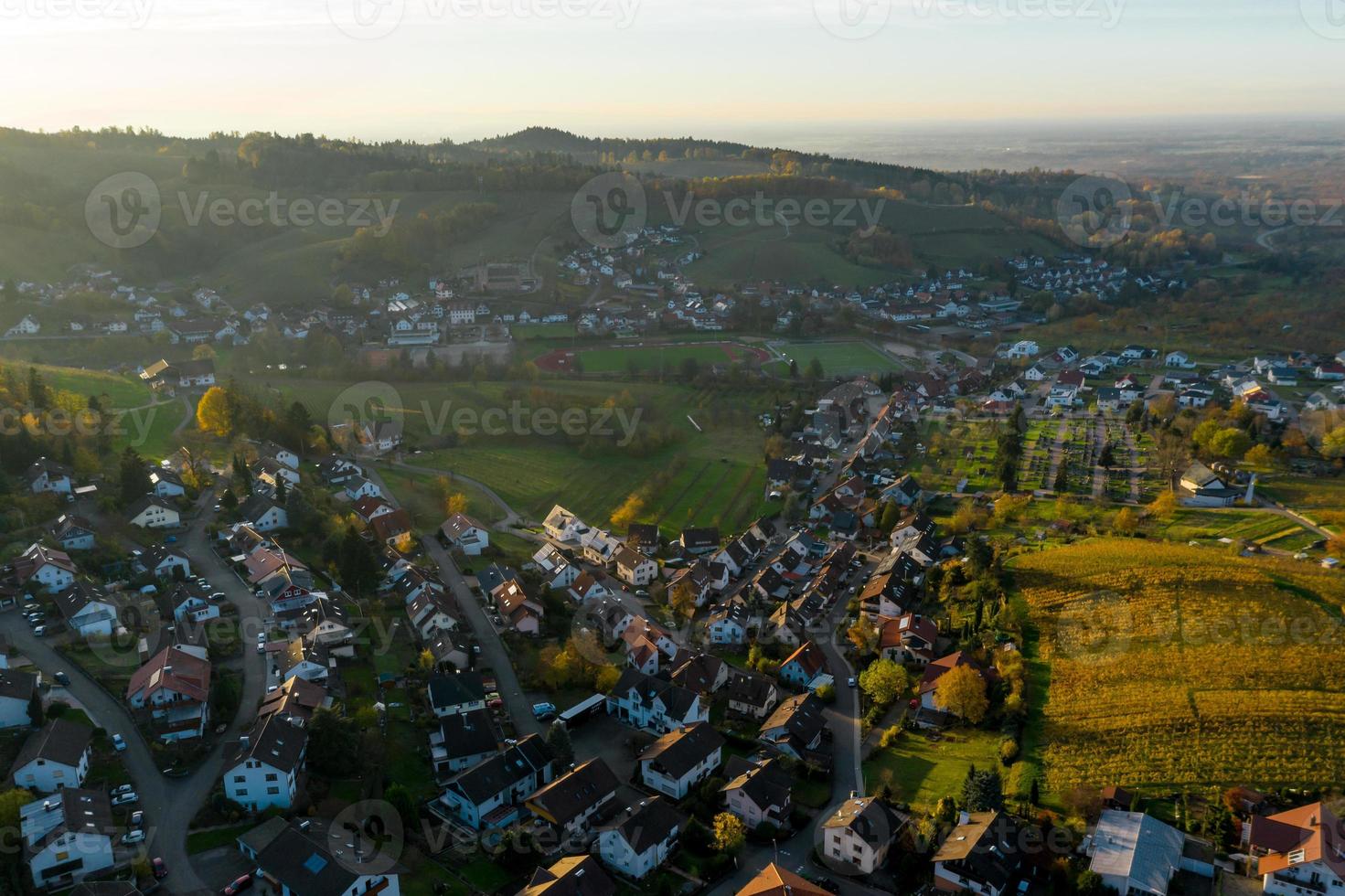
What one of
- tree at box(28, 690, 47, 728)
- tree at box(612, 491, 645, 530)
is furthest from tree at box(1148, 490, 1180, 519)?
tree at box(28, 690, 47, 728)

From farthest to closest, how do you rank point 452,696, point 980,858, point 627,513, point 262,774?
point 627,513 → point 452,696 → point 262,774 → point 980,858

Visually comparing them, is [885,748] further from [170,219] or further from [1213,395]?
[170,219]

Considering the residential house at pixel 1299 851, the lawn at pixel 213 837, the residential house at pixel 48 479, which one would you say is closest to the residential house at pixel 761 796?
the residential house at pixel 1299 851

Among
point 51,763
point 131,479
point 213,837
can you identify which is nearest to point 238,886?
point 213,837

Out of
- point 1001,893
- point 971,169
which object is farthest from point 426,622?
point 971,169

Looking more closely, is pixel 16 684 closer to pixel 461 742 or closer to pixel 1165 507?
pixel 461 742

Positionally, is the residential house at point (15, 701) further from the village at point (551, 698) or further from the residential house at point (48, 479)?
the residential house at point (48, 479)
